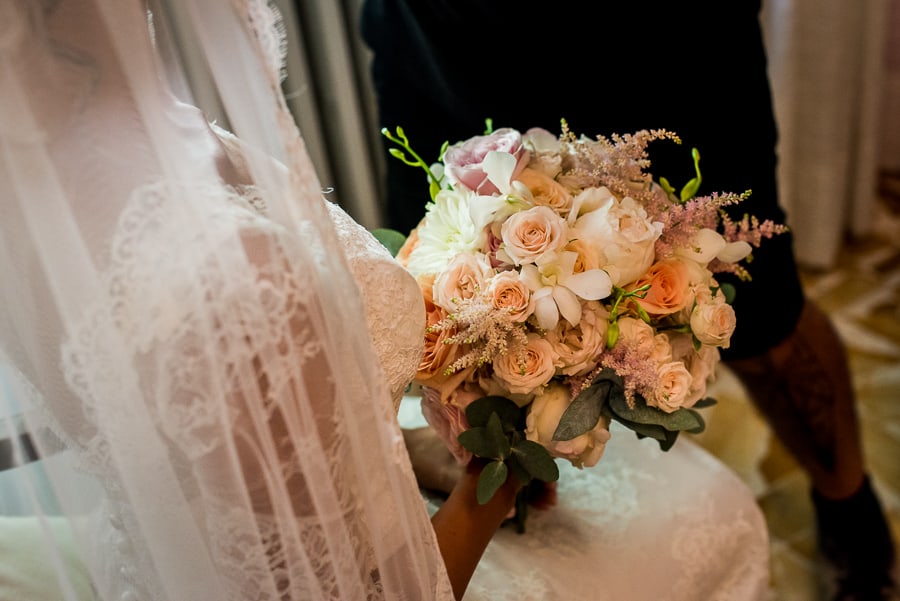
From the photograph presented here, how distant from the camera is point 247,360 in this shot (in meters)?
0.53

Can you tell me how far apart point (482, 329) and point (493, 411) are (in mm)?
114

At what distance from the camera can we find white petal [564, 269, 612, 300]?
27.0 inches

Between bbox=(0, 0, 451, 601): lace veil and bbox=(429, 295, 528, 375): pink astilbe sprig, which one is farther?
bbox=(429, 295, 528, 375): pink astilbe sprig

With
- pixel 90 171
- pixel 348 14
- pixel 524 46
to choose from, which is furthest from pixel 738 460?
pixel 90 171

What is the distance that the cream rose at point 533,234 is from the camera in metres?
0.69

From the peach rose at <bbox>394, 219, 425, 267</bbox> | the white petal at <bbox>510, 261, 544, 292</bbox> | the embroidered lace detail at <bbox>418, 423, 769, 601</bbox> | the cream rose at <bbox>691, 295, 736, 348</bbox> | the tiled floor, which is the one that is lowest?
the tiled floor

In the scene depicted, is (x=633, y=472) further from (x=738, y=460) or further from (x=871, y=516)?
(x=738, y=460)

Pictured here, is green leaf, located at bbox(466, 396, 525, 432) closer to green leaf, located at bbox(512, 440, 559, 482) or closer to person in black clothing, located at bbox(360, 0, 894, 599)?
green leaf, located at bbox(512, 440, 559, 482)

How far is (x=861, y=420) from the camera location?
1.78 metres

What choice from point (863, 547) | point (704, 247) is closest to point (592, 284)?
point (704, 247)

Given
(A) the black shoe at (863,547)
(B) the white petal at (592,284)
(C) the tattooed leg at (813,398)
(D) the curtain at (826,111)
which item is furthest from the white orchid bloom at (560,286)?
(D) the curtain at (826,111)

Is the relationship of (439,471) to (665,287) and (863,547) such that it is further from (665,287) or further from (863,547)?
(863,547)

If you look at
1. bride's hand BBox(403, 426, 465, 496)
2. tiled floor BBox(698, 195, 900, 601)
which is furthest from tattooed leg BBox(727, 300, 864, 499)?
bride's hand BBox(403, 426, 465, 496)

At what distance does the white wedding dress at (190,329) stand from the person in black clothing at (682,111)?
1.98 feet
